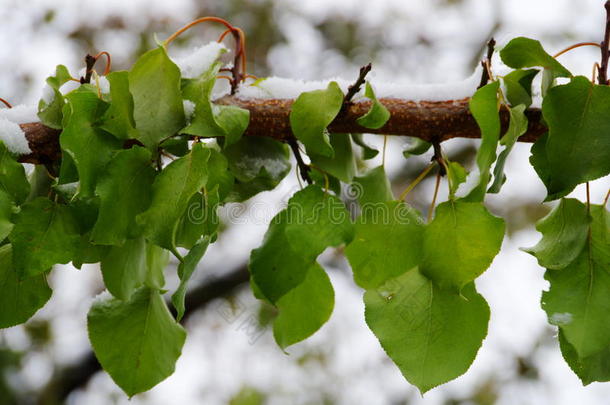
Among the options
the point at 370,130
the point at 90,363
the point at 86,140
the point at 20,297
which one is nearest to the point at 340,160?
the point at 370,130

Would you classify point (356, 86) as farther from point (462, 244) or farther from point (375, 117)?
point (462, 244)

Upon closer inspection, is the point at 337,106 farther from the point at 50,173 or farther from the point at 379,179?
the point at 50,173

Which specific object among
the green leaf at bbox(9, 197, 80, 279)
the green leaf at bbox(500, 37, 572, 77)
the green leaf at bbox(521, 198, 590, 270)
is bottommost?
the green leaf at bbox(521, 198, 590, 270)

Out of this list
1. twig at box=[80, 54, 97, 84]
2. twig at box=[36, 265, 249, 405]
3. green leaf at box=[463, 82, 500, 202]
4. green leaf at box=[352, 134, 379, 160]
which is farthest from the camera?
twig at box=[36, 265, 249, 405]

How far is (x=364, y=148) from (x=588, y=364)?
328 millimetres

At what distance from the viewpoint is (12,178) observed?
0.69 m

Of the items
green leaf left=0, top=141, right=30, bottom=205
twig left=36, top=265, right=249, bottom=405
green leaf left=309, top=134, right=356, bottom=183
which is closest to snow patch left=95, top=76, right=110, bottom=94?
green leaf left=0, top=141, right=30, bottom=205

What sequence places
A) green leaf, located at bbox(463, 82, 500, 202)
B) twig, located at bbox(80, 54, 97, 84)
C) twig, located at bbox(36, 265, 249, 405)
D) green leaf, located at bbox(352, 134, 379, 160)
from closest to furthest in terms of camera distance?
green leaf, located at bbox(463, 82, 500, 202) < twig, located at bbox(80, 54, 97, 84) < green leaf, located at bbox(352, 134, 379, 160) < twig, located at bbox(36, 265, 249, 405)

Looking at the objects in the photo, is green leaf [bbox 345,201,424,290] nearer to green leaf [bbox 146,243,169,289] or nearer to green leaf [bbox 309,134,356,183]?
green leaf [bbox 309,134,356,183]

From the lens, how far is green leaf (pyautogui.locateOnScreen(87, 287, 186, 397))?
2.46ft

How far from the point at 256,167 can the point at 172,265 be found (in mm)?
1851

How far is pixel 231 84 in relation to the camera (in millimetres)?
770

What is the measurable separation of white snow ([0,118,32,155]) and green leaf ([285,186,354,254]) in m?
0.28

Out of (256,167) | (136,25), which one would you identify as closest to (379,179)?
(256,167)
